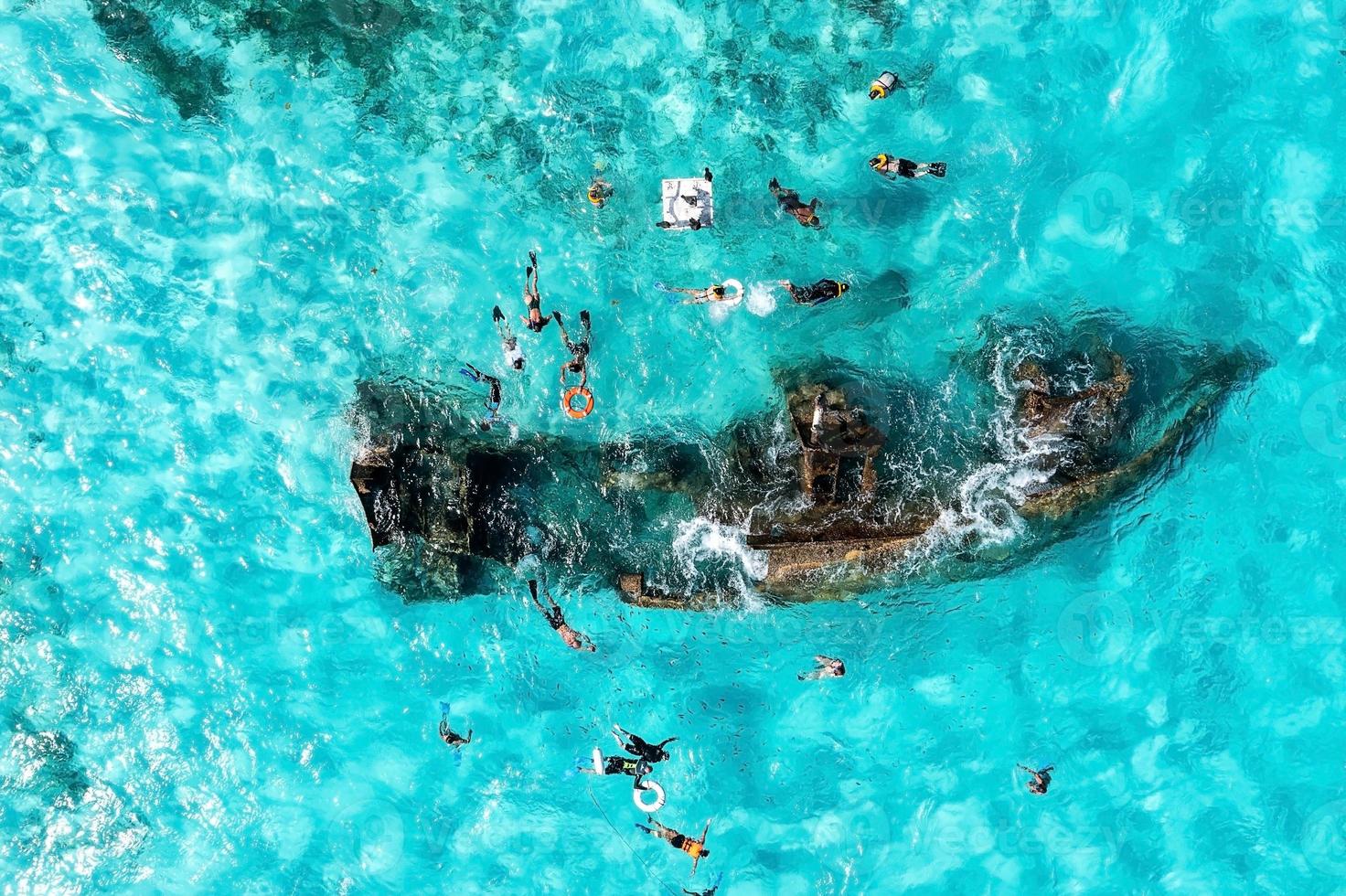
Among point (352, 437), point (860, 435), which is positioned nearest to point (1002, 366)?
point (860, 435)

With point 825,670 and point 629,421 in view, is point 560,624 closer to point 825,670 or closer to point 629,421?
point 629,421

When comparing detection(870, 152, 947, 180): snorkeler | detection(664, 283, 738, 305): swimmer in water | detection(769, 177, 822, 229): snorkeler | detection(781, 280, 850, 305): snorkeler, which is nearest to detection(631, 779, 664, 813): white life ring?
detection(664, 283, 738, 305): swimmer in water

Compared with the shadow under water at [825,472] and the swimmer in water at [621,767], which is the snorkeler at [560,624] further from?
the swimmer in water at [621,767]

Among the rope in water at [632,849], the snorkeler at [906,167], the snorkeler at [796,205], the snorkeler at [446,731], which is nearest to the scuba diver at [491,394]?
the snorkeler at [446,731]

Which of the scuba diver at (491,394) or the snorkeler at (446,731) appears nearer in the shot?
the scuba diver at (491,394)

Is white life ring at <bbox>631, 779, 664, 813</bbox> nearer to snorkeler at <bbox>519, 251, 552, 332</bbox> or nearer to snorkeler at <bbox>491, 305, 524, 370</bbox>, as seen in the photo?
snorkeler at <bbox>491, 305, 524, 370</bbox>

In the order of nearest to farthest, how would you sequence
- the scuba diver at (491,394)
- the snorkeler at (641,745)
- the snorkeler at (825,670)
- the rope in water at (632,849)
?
the snorkeler at (825,670)
the scuba diver at (491,394)
the snorkeler at (641,745)
the rope in water at (632,849)

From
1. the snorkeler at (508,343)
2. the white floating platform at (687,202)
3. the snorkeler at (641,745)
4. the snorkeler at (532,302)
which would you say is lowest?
the snorkeler at (641,745)

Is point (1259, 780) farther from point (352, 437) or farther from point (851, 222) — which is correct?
point (352, 437)
